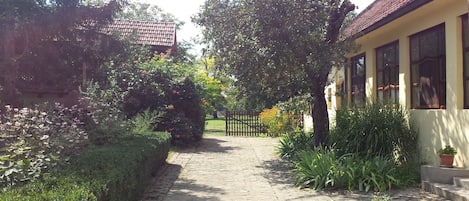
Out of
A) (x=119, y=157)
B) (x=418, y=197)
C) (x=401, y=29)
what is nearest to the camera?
(x=119, y=157)

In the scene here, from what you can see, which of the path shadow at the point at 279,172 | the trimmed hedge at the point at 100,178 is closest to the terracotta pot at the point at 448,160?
the path shadow at the point at 279,172

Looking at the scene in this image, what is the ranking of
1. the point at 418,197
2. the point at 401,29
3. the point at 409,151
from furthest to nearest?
the point at 401,29 → the point at 409,151 → the point at 418,197

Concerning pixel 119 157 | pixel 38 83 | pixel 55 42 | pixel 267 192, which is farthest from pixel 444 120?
pixel 38 83

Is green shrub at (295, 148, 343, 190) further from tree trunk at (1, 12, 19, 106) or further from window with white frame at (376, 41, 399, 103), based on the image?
tree trunk at (1, 12, 19, 106)

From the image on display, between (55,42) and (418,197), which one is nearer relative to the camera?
(418,197)

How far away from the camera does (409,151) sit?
8.86 metres

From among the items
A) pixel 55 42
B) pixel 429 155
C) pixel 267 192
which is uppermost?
pixel 55 42

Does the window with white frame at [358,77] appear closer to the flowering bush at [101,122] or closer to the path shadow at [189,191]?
the path shadow at [189,191]

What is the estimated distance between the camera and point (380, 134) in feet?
29.0

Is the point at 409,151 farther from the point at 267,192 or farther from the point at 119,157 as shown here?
the point at 119,157

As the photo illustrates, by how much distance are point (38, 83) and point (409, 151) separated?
9521 mm

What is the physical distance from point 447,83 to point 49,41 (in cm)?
892

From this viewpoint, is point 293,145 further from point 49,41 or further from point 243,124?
point 243,124

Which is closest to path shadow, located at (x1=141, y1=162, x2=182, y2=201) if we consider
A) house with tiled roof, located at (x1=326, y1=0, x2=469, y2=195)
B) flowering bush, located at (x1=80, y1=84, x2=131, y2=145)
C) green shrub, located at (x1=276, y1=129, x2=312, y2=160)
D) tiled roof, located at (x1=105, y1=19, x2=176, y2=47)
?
flowering bush, located at (x1=80, y1=84, x2=131, y2=145)
